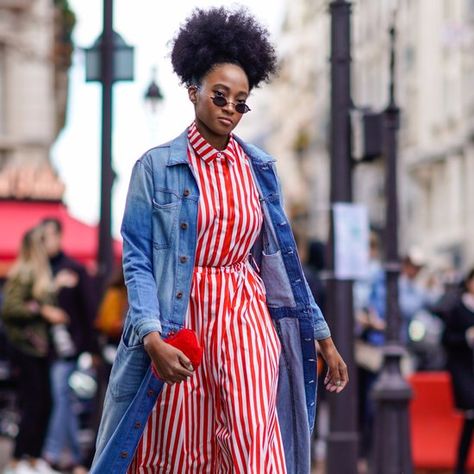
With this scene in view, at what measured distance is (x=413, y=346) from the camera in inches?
774

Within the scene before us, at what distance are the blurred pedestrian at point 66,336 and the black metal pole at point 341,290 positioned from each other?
6.08 feet

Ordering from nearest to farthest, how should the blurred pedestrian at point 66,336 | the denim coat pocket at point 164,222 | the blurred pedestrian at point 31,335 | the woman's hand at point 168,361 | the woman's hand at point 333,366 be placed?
1. the woman's hand at point 168,361
2. the denim coat pocket at point 164,222
3. the woman's hand at point 333,366
4. the blurred pedestrian at point 31,335
5. the blurred pedestrian at point 66,336

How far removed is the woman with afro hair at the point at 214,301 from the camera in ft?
17.6

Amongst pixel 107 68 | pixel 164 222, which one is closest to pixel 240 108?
pixel 164 222

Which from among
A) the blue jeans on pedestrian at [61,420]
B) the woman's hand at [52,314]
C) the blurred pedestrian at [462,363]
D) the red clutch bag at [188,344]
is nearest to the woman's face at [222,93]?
the red clutch bag at [188,344]

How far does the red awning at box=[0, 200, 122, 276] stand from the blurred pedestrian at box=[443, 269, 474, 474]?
1082cm

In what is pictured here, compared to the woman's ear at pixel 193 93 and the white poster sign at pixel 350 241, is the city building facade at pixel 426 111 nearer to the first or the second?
the white poster sign at pixel 350 241

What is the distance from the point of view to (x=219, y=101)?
5.51 m

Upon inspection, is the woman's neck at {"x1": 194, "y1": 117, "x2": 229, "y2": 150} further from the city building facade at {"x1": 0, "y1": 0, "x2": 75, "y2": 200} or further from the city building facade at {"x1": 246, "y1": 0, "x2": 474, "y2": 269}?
the city building facade at {"x1": 246, "y1": 0, "x2": 474, "y2": 269}

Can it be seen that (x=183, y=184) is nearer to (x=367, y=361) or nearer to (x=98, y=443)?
(x=98, y=443)

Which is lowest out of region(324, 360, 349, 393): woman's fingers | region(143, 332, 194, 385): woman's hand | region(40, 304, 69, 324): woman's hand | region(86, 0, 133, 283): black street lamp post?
region(324, 360, 349, 393): woman's fingers

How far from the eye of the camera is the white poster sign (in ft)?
40.9

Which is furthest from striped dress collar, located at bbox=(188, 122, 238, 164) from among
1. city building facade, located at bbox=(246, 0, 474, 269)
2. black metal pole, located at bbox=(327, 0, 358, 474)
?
city building facade, located at bbox=(246, 0, 474, 269)

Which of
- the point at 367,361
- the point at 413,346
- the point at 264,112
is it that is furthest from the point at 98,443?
the point at 264,112
